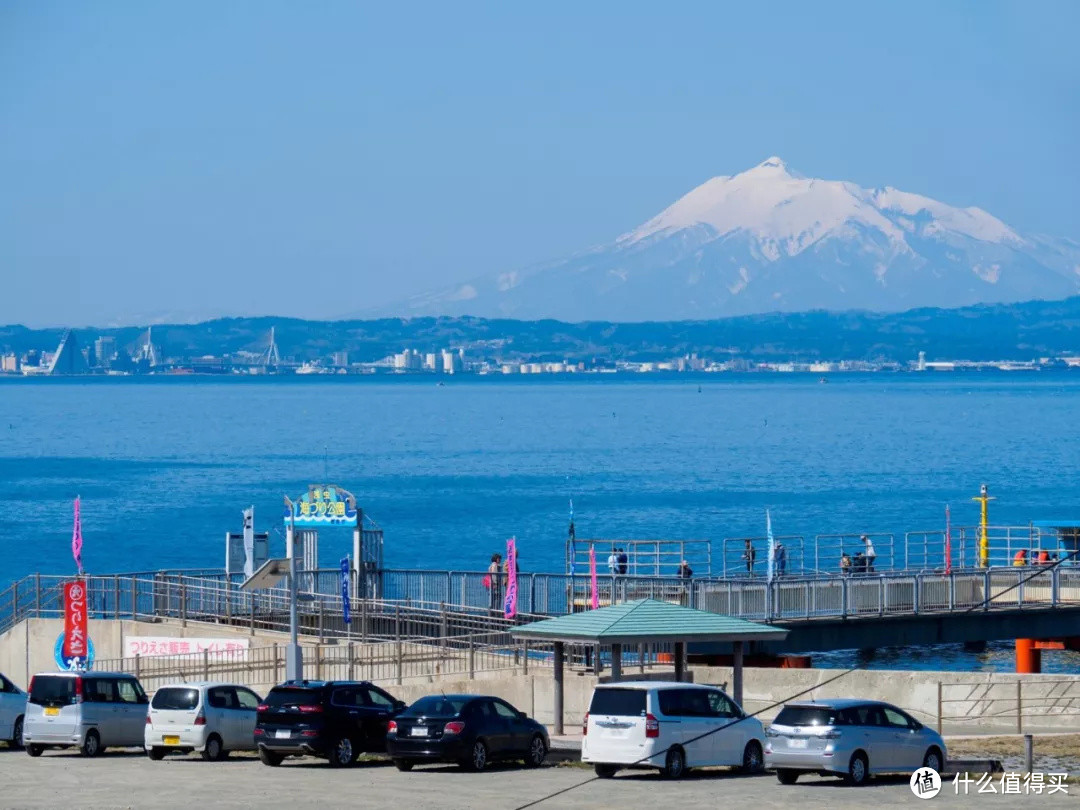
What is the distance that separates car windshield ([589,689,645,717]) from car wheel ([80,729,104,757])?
8.55 meters

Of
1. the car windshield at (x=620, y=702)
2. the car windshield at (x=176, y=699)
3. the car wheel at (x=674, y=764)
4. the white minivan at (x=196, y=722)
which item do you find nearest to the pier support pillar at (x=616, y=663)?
the car windshield at (x=620, y=702)

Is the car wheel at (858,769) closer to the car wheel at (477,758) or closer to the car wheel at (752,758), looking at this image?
the car wheel at (752,758)

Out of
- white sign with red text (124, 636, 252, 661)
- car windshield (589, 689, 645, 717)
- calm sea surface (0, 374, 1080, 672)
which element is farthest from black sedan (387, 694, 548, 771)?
calm sea surface (0, 374, 1080, 672)

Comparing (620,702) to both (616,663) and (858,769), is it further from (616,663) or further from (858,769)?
(616,663)

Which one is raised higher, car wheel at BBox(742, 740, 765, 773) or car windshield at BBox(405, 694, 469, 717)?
car windshield at BBox(405, 694, 469, 717)

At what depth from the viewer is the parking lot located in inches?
958

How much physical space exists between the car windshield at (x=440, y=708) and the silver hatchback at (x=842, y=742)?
14.5ft

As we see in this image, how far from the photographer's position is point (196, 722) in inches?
1183

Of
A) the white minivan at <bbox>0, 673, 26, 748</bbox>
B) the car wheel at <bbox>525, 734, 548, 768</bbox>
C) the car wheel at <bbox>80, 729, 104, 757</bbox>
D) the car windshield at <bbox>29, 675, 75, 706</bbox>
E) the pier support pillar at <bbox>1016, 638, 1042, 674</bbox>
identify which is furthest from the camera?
the pier support pillar at <bbox>1016, 638, 1042, 674</bbox>

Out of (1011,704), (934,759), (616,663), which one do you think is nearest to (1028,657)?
(1011,704)

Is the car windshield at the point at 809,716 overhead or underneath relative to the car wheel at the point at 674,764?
overhead

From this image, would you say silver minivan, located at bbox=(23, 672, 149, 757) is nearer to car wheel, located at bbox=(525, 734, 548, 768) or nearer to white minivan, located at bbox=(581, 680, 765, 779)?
car wheel, located at bbox=(525, 734, 548, 768)

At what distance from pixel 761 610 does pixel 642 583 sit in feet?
8.68

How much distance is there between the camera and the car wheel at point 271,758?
96.2 feet
